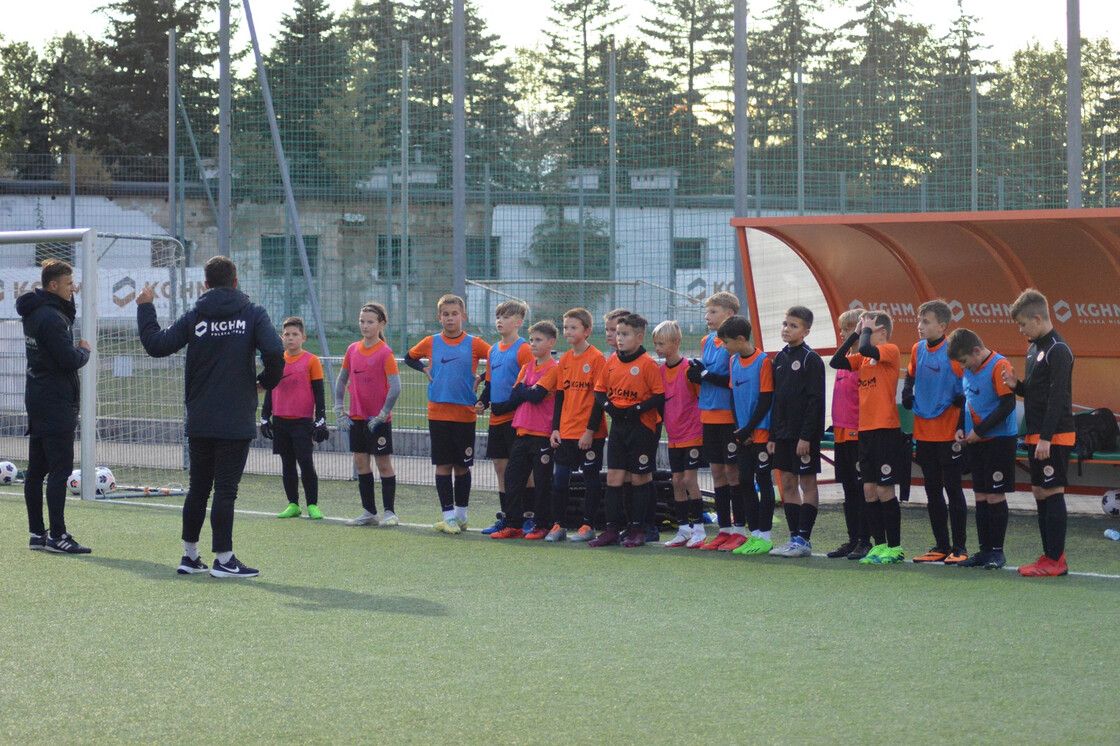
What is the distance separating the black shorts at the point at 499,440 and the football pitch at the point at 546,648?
109cm

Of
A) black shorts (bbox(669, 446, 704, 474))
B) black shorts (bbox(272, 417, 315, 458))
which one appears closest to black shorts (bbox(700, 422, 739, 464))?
black shorts (bbox(669, 446, 704, 474))

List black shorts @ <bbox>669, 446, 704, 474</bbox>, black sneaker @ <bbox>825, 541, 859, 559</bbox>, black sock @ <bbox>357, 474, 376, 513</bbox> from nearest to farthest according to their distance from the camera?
1. black sneaker @ <bbox>825, 541, 859, 559</bbox>
2. black shorts @ <bbox>669, 446, 704, 474</bbox>
3. black sock @ <bbox>357, 474, 376, 513</bbox>

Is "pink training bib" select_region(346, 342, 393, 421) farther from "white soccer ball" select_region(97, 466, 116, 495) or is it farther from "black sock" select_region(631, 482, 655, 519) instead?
"white soccer ball" select_region(97, 466, 116, 495)

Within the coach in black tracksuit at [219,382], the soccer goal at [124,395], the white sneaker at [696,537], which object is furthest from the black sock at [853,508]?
the soccer goal at [124,395]

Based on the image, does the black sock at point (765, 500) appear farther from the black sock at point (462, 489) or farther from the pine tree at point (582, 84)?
the pine tree at point (582, 84)

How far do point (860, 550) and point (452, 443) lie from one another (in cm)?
281

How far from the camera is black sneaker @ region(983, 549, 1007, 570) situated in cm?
705

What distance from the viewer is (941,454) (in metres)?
7.39

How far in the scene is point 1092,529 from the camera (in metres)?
8.65

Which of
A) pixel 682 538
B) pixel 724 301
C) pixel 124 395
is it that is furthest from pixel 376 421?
pixel 124 395

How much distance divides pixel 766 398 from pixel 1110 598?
89.1 inches

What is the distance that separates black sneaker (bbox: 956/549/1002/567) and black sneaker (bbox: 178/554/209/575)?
168 inches

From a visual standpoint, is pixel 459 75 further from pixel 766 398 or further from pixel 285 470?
pixel 766 398

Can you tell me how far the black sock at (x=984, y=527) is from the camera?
719 cm
